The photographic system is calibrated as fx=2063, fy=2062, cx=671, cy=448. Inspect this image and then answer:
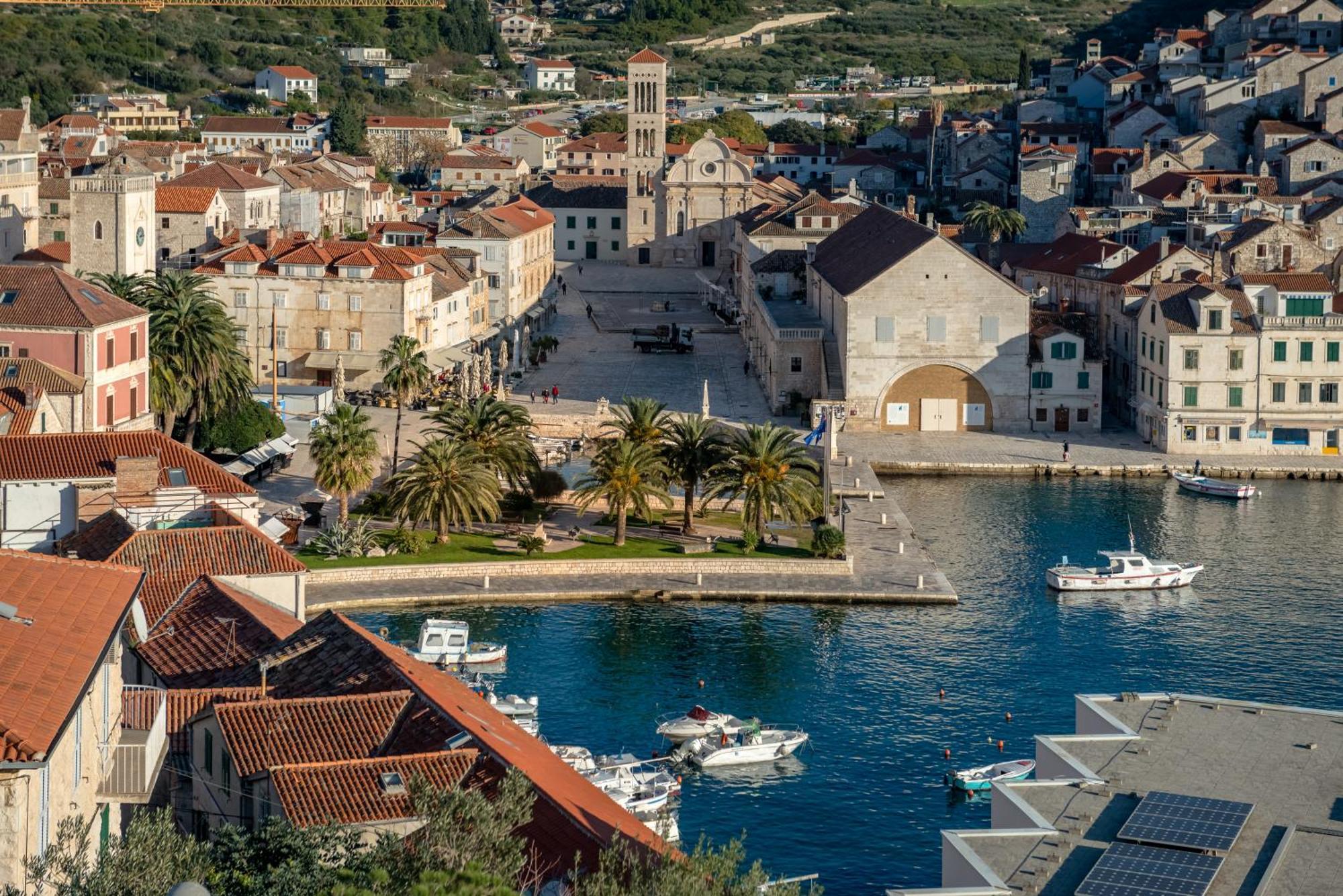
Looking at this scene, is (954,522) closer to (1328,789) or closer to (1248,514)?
(1248,514)

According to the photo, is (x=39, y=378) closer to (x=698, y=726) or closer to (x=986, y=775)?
(x=698, y=726)

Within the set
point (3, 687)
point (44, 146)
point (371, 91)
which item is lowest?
point (3, 687)

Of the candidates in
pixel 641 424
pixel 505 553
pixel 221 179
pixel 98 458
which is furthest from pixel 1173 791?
pixel 221 179

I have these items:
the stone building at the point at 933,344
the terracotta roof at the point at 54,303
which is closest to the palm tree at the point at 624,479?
the terracotta roof at the point at 54,303

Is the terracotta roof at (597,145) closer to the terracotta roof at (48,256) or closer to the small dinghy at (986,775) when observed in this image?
the terracotta roof at (48,256)

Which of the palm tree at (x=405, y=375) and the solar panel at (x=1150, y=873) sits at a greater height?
the palm tree at (x=405, y=375)

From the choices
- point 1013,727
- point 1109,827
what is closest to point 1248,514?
point 1013,727

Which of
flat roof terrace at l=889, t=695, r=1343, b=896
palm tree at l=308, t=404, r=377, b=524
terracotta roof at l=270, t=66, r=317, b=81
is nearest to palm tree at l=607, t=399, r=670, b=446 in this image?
palm tree at l=308, t=404, r=377, b=524
